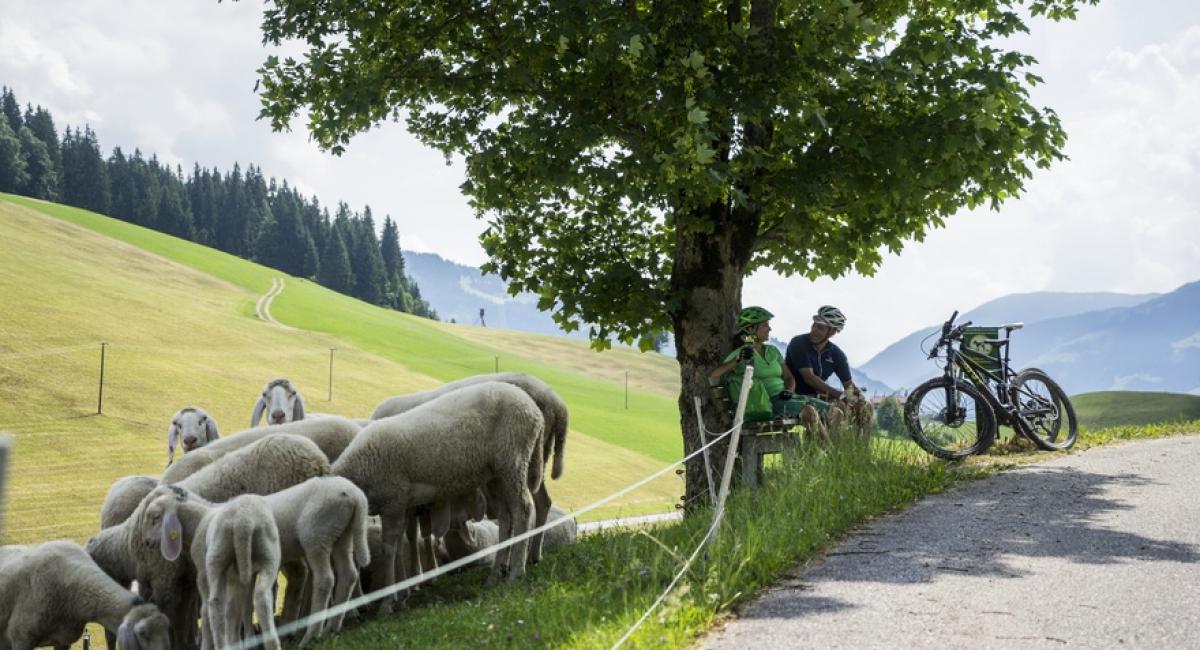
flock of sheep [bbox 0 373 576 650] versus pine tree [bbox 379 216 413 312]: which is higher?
pine tree [bbox 379 216 413 312]

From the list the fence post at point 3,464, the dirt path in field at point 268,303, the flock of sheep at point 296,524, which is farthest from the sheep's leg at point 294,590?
the dirt path in field at point 268,303

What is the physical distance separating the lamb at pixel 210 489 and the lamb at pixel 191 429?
2910 millimetres

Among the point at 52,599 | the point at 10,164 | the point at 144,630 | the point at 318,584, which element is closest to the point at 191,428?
the point at 52,599

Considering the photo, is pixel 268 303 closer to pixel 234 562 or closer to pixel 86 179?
pixel 86 179

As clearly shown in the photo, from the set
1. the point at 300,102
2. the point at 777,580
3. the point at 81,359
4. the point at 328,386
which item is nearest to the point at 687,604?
the point at 777,580

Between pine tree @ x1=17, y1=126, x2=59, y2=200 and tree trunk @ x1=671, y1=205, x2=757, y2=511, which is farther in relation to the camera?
pine tree @ x1=17, y1=126, x2=59, y2=200

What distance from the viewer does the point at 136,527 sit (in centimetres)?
943

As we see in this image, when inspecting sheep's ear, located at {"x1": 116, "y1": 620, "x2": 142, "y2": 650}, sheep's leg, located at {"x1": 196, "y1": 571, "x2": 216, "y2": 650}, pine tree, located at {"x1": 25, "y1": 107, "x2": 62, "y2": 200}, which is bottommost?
sheep's ear, located at {"x1": 116, "y1": 620, "x2": 142, "y2": 650}

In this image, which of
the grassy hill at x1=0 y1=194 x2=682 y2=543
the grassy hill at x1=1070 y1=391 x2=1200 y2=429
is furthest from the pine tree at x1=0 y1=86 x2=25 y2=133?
the grassy hill at x1=1070 y1=391 x2=1200 y2=429

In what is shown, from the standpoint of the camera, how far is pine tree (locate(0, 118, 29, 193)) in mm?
119000

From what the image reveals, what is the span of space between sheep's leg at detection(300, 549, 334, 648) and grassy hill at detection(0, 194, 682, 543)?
1388 cm

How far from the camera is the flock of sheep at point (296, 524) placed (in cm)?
855

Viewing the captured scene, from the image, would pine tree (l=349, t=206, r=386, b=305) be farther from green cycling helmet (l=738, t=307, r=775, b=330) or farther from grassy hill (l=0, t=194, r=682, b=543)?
green cycling helmet (l=738, t=307, r=775, b=330)

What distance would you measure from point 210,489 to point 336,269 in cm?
12893
